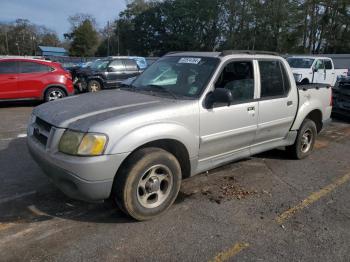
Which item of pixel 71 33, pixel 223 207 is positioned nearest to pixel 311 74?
pixel 223 207

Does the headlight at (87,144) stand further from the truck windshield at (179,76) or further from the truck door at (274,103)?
the truck door at (274,103)

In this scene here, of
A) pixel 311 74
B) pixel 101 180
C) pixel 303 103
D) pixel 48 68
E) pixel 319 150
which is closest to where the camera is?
pixel 101 180

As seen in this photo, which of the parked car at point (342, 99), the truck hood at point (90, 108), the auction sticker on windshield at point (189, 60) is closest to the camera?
the truck hood at point (90, 108)

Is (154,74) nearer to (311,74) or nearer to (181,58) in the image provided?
(181,58)

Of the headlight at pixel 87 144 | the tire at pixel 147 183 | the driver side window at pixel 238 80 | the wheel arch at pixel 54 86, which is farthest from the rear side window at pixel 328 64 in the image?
the headlight at pixel 87 144

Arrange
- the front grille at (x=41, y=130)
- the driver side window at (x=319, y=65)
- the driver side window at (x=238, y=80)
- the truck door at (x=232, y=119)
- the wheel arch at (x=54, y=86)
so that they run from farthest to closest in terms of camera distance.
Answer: the driver side window at (x=319, y=65), the wheel arch at (x=54, y=86), the driver side window at (x=238, y=80), the truck door at (x=232, y=119), the front grille at (x=41, y=130)

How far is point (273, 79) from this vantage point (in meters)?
5.11

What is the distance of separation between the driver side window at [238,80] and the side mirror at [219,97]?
32 cm

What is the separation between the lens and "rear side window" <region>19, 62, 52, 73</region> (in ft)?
35.9

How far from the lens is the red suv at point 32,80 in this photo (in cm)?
1071

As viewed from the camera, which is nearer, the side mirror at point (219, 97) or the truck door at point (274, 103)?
the side mirror at point (219, 97)

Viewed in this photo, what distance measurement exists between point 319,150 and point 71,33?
88.0 metres

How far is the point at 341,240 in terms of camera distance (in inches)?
136

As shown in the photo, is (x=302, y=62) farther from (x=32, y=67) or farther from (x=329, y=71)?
(x=32, y=67)
